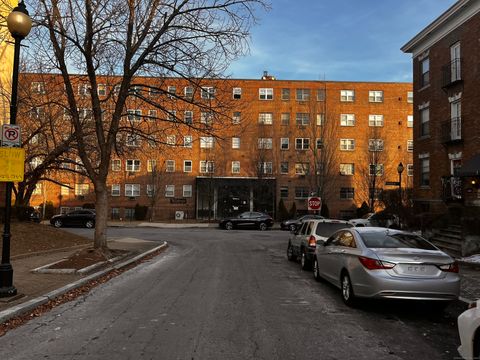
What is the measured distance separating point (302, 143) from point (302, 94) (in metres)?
5.85

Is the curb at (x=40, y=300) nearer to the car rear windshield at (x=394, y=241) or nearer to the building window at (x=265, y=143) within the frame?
the car rear windshield at (x=394, y=241)

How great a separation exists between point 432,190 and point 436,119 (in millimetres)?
3749

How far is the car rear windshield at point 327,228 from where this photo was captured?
13453 millimetres

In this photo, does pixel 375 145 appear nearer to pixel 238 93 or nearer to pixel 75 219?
pixel 238 93

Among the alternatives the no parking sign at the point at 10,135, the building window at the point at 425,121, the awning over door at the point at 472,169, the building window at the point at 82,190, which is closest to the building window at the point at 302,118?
the building window at the point at 82,190

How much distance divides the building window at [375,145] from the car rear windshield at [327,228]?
35.4 metres

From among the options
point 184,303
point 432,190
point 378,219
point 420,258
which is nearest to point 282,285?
point 184,303

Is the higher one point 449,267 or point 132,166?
point 132,166

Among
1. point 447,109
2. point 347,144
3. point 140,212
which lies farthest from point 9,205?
point 347,144

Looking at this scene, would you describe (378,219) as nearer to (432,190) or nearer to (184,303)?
(432,190)

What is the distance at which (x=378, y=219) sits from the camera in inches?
1161

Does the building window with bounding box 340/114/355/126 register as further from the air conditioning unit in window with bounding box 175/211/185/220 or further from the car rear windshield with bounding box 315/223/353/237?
the car rear windshield with bounding box 315/223/353/237

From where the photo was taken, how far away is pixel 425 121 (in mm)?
26250

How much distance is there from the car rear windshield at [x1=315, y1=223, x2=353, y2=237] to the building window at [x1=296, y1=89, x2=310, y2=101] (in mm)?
42131
